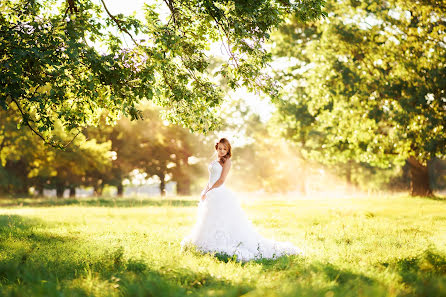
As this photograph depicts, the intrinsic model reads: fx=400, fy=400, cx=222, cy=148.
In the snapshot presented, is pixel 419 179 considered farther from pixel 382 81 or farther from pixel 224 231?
pixel 224 231

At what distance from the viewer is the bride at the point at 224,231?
866 centimetres

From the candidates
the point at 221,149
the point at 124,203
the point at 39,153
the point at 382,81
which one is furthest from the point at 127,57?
the point at 39,153

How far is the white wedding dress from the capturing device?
8.66 m

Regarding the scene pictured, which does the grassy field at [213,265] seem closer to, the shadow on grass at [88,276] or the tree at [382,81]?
the shadow on grass at [88,276]

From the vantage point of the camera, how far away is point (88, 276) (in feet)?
19.9

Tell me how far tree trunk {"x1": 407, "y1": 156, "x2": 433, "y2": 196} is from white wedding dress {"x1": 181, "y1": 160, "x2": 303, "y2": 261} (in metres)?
22.3

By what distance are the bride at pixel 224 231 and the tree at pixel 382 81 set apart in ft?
39.7

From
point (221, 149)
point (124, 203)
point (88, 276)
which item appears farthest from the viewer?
point (124, 203)

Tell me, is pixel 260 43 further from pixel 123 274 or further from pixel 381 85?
pixel 381 85

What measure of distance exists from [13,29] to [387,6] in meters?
20.9

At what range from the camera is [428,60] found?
63.9ft

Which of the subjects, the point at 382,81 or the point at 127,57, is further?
the point at 382,81

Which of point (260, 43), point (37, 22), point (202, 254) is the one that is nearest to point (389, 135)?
point (260, 43)

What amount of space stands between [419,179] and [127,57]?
2542cm
